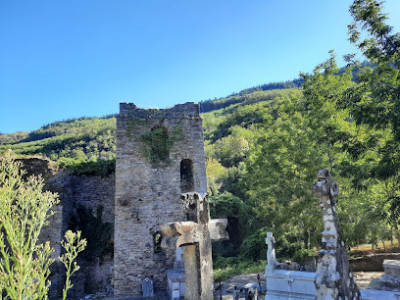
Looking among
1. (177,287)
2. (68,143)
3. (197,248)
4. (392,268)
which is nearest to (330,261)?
(197,248)

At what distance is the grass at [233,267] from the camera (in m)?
15.5

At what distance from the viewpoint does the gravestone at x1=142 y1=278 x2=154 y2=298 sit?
11.4 meters

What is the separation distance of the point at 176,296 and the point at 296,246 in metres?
9.35

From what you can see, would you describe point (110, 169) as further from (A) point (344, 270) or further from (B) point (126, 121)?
(A) point (344, 270)

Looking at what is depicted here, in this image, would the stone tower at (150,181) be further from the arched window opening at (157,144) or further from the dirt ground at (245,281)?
the dirt ground at (245,281)

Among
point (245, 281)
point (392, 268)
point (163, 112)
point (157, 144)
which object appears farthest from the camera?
point (245, 281)


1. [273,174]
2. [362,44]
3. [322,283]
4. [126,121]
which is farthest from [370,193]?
[126,121]

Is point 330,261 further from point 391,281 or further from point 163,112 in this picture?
point 163,112

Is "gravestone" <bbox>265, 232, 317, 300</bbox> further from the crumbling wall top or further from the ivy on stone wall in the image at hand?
the crumbling wall top

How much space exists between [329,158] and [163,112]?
26.0ft

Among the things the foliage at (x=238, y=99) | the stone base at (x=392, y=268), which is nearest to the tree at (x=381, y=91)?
the stone base at (x=392, y=268)

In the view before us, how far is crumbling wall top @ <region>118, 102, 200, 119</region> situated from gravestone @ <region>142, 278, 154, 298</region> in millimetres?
7428

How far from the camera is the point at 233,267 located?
677 inches

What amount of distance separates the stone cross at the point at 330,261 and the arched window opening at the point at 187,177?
954 cm
